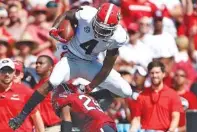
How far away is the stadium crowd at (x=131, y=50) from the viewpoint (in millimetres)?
9594

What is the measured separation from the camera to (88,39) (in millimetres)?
8516

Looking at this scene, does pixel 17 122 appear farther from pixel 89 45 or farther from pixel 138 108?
pixel 138 108

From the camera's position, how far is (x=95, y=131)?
26.5 ft

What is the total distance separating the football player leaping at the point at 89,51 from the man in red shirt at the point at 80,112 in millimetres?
202

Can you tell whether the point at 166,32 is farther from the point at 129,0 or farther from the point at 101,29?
the point at 101,29

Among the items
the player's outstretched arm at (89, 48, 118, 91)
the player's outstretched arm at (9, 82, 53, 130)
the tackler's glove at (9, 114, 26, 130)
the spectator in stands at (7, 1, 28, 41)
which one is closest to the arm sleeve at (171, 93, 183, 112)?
the player's outstretched arm at (89, 48, 118, 91)

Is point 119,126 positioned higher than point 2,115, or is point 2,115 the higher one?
point 2,115

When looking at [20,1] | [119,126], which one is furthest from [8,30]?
[119,126]

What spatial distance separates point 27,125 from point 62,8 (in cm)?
383

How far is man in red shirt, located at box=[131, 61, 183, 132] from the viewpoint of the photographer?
9414 mm

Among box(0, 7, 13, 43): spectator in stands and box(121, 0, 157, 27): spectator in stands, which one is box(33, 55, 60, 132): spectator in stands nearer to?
box(0, 7, 13, 43): spectator in stands

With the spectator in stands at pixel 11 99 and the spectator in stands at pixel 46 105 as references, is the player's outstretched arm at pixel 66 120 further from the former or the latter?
the spectator in stands at pixel 46 105

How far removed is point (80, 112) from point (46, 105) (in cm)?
161

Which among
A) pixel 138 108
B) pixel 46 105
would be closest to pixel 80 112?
pixel 138 108
